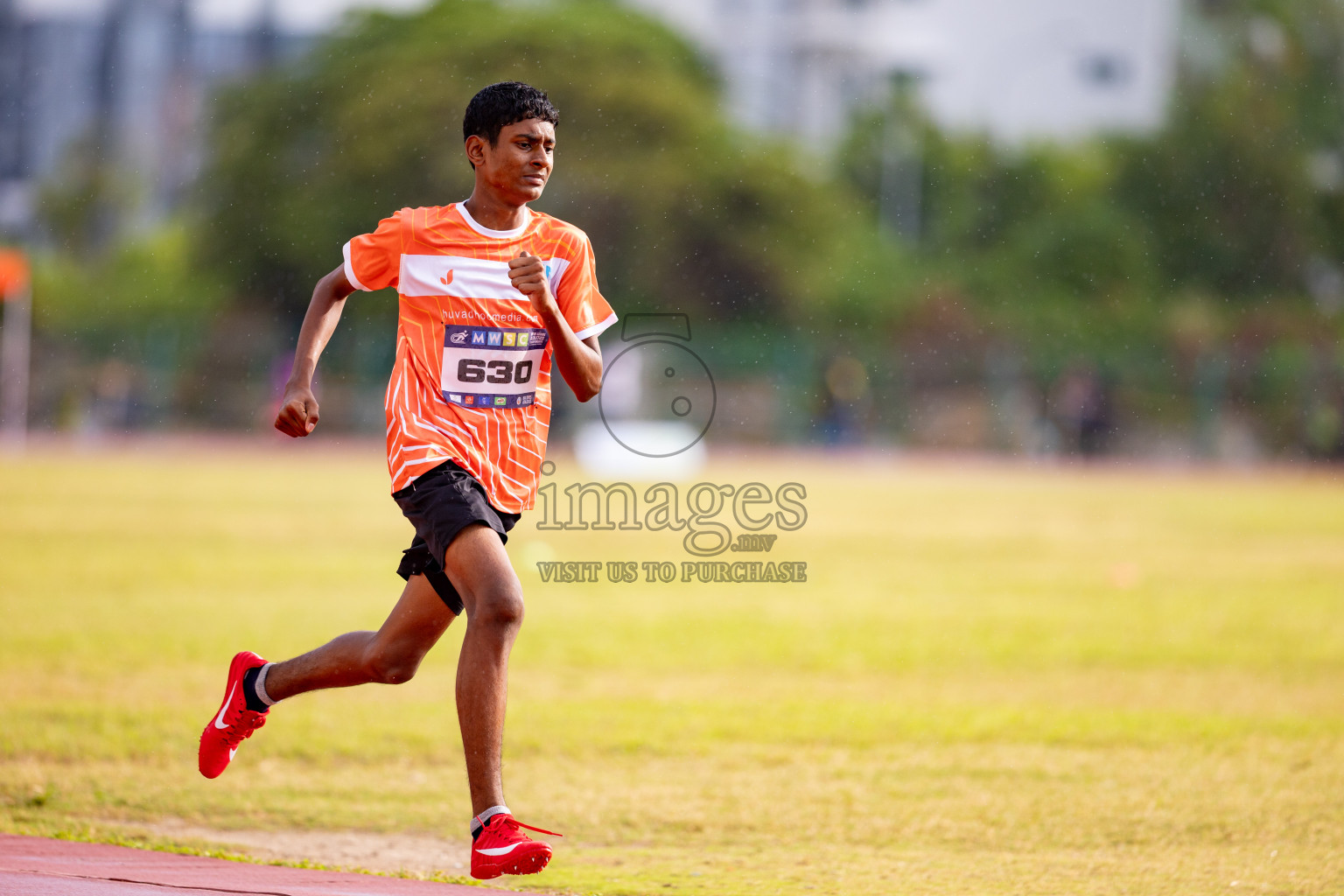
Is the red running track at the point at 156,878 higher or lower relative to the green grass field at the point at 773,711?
higher

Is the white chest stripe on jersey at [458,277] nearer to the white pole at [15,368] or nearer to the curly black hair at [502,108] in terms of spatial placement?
the curly black hair at [502,108]

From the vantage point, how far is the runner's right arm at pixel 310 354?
442 cm

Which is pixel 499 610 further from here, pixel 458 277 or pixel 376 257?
pixel 376 257

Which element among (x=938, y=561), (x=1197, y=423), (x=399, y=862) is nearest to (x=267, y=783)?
(x=399, y=862)

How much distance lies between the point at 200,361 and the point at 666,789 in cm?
3614

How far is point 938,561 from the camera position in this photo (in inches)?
608

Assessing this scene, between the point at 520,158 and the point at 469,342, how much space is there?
54 cm

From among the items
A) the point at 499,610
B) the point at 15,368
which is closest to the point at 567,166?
the point at 15,368

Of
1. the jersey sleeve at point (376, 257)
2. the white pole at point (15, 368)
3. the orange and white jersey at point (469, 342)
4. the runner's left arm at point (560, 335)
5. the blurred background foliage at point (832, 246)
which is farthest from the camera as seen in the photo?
the blurred background foliage at point (832, 246)

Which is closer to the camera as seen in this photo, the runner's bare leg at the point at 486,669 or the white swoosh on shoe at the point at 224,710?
the runner's bare leg at the point at 486,669

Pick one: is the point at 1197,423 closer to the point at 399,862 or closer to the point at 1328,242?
the point at 1328,242

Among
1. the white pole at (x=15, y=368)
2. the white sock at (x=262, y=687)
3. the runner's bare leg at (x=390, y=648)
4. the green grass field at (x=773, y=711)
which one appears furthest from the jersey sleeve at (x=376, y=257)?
the white pole at (x=15, y=368)

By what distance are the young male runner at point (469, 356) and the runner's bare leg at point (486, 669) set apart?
3 cm

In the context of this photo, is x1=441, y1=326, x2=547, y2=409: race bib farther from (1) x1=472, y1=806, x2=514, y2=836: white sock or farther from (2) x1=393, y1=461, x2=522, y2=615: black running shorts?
(1) x1=472, y1=806, x2=514, y2=836: white sock
